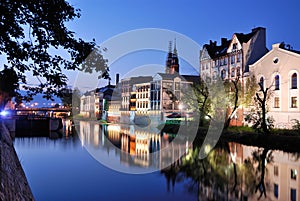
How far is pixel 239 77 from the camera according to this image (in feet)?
119

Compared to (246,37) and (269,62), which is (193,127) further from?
(246,37)

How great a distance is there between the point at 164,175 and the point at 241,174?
407 cm

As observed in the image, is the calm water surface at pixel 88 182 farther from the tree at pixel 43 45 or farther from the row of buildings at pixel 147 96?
the row of buildings at pixel 147 96

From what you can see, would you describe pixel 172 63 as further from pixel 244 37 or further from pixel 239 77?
pixel 239 77

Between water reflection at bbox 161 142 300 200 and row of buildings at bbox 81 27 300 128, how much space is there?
31.9 ft

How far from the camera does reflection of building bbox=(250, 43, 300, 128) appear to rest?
2783 cm

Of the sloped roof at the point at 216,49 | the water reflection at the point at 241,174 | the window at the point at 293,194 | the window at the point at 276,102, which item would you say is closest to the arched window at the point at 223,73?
the sloped roof at the point at 216,49

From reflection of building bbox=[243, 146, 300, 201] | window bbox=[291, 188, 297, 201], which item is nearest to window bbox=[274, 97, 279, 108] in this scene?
reflection of building bbox=[243, 146, 300, 201]

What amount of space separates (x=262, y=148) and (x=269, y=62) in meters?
12.7

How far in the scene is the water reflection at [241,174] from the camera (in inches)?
462

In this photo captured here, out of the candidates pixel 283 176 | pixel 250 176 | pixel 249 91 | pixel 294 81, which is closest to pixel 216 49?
pixel 249 91

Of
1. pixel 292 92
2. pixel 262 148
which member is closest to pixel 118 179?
pixel 262 148

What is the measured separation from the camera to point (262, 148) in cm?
2239

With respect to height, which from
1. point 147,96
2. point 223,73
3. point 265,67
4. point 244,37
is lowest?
point 147,96
